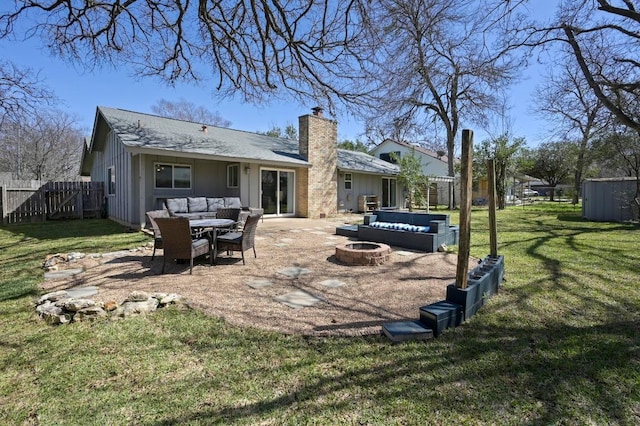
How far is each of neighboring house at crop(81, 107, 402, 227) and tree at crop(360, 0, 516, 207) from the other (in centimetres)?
355

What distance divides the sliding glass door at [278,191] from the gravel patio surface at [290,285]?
666 cm

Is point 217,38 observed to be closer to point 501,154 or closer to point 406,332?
point 406,332

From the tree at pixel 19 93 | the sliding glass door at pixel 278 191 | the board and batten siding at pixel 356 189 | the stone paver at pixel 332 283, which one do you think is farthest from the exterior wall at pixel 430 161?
the stone paver at pixel 332 283

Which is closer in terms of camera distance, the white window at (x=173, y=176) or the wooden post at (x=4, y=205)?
the white window at (x=173, y=176)

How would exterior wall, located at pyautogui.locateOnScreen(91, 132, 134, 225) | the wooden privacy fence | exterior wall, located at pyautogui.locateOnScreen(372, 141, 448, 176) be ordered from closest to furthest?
exterior wall, located at pyautogui.locateOnScreen(91, 132, 134, 225), the wooden privacy fence, exterior wall, located at pyautogui.locateOnScreen(372, 141, 448, 176)

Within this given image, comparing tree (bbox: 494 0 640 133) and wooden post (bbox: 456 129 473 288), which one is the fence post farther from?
Answer: tree (bbox: 494 0 640 133)

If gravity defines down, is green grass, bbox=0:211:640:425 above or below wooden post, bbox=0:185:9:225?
below

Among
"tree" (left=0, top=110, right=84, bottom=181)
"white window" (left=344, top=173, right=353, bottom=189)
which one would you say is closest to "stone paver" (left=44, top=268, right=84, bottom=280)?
"white window" (left=344, top=173, right=353, bottom=189)

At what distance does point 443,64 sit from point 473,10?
11532mm

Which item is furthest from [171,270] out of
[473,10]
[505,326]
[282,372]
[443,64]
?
[443,64]

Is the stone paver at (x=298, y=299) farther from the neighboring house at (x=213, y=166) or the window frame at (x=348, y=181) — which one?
the window frame at (x=348, y=181)

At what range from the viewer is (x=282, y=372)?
2357 mm

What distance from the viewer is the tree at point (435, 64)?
677 centimetres

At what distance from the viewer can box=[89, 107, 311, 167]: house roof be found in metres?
9.83
